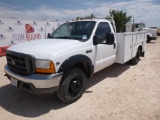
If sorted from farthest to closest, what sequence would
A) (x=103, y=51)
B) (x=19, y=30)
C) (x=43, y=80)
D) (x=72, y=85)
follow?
(x=19, y=30), (x=103, y=51), (x=72, y=85), (x=43, y=80)

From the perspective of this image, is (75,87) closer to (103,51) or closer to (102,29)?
(103,51)

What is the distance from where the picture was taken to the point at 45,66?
2.96 metres

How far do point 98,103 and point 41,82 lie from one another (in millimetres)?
1472

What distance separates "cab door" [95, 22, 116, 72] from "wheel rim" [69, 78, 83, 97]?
2.59ft

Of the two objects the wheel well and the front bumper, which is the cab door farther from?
the front bumper

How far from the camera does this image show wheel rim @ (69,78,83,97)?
141 inches

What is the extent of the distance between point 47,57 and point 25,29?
9539mm

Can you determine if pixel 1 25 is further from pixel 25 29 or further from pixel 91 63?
pixel 91 63

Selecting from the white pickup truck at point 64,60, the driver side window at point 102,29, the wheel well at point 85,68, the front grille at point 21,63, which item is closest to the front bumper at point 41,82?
the white pickup truck at point 64,60

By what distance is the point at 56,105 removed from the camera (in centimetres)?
359

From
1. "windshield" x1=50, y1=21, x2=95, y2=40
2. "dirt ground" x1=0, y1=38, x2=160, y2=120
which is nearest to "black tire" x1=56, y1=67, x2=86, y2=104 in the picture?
"dirt ground" x1=0, y1=38, x2=160, y2=120

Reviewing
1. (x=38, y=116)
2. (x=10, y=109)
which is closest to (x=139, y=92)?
(x=38, y=116)

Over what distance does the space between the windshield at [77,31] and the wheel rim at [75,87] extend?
1107 millimetres

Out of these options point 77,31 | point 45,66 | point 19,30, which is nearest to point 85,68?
point 77,31
